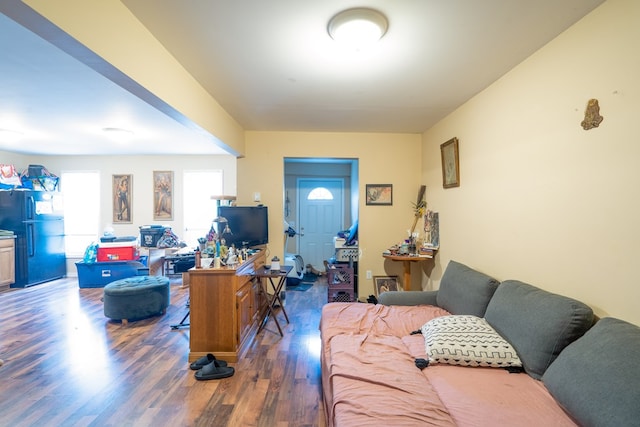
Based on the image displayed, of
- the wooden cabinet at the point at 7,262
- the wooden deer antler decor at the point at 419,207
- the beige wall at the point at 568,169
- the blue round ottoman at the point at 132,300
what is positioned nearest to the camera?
the beige wall at the point at 568,169

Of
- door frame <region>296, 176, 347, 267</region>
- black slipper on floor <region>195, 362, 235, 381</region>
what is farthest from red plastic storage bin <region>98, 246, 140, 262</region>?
black slipper on floor <region>195, 362, 235, 381</region>

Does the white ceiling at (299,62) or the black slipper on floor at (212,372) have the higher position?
the white ceiling at (299,62)

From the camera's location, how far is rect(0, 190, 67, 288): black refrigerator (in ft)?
16.0

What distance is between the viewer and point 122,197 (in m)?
5.73

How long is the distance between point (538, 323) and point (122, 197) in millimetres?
6713

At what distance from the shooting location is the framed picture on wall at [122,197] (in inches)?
225

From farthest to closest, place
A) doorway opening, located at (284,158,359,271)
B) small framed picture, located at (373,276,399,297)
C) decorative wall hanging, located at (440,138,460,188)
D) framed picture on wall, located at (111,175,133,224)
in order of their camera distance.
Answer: doorway opening, located at (284,158,359,271) → framed picture on wall, located at (111,175,133,224) → small framed picture, located at (373,276,399,297) → decorative wall hanging, located at (440,138,460,188)

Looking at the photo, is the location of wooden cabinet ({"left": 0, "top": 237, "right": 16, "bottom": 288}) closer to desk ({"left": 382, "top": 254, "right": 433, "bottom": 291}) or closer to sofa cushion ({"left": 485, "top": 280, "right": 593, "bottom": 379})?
desk ({"left": 382, "top": 254, "right": 433, "bottom": 291})

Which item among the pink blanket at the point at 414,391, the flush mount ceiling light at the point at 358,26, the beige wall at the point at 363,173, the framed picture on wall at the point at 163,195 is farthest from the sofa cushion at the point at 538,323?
the framed picture on wall at the point at 163,195

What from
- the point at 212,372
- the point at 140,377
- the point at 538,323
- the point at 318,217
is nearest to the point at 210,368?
the point at 212,372

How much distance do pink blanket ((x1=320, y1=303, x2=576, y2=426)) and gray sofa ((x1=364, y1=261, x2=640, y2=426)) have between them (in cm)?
12

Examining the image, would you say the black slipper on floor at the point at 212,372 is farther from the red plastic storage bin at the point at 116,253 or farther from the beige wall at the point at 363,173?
the red plastic storage bin at the point at 116,253

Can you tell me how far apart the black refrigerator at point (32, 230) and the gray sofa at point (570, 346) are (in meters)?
5.82

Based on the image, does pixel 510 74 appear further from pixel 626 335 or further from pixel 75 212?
pixel 75 212
